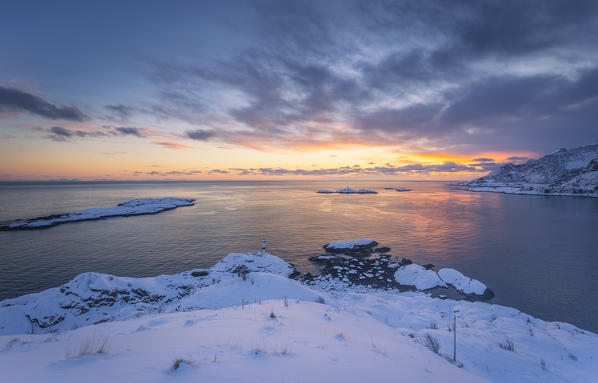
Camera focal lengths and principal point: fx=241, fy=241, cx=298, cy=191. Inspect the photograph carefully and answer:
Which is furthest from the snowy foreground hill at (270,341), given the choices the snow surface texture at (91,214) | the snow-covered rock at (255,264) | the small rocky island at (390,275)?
the snow surface texture at (91,214)

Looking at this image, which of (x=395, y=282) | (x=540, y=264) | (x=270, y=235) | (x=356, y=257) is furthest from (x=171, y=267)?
(x=540, y=264)

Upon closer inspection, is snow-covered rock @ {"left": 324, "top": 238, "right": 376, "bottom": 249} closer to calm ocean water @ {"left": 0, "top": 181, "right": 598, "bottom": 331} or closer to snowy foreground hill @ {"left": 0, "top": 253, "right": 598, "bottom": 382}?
calm ocean water @ {"left": 0, "top": 181, "right": 598, "bottom": 331}

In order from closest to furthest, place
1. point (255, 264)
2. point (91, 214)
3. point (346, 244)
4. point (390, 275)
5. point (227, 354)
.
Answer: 1. point (227, 354)
2. point (390, 275)
3. point (255, 264)
4. point (346, 244)
5. point (91, 214)

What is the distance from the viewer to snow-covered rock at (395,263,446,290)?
18328 mm

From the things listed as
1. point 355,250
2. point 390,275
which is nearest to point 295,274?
point 390,275

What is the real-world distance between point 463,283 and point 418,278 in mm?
3036

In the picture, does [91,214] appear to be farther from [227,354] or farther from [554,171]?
[554,171]

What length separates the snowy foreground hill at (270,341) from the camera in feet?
13.4

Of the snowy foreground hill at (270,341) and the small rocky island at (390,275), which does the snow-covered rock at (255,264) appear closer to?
the small rocky island at (390,275)

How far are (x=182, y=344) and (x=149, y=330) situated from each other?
1.90 metres

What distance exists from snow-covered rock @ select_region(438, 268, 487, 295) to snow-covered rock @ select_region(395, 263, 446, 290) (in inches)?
26.8

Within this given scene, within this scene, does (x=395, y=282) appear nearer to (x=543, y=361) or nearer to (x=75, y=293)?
(x=543, y=361)

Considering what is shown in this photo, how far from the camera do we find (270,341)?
5715mm

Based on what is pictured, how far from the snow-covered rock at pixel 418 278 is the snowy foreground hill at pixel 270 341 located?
421 centimetres
